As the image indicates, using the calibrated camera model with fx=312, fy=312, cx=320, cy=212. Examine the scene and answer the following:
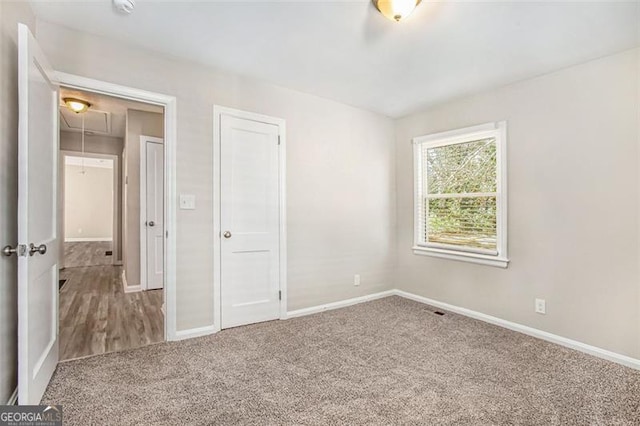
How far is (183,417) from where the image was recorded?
5.60 ft

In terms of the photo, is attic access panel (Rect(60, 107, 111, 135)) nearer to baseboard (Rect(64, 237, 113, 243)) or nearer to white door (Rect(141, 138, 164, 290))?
white door (Rect(141, 138, 164, 290))

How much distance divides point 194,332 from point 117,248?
4999 millimetres

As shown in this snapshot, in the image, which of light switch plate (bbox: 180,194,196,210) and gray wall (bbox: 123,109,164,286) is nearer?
light switch plate (bbox: 180,194,196,210)

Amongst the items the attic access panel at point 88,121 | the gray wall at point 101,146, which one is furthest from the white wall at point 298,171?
the gray wall at point 101,146

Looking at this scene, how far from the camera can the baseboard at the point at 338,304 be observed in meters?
3.42

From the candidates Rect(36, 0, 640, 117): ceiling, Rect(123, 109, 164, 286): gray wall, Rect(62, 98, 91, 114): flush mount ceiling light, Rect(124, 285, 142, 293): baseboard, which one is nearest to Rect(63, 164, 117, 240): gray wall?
Rect(123, 109, 164, 286): gray wall

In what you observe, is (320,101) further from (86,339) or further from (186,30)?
(86,339)

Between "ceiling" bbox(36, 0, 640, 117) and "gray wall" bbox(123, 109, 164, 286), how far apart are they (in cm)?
237

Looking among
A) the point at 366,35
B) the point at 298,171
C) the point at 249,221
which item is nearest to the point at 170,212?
the point at 249,221

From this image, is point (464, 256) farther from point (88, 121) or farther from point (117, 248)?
point (117, 248)

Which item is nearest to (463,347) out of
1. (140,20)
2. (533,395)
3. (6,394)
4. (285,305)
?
(533,395)

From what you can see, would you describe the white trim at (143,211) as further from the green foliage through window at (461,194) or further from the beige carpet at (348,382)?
the green foliage through window at (461,194)

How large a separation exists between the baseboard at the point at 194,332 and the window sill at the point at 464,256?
8.55ft

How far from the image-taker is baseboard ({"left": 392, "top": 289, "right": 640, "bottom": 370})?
2.42 meters
